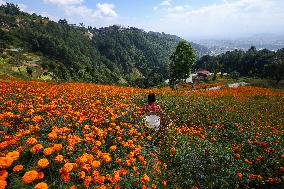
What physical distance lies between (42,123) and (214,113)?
37.1ft

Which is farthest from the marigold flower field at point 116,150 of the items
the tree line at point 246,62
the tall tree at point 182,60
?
the tree line at point 246,62

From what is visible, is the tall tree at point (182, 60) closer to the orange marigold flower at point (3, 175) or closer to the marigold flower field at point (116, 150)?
the marigold flower field at point (116, 150)

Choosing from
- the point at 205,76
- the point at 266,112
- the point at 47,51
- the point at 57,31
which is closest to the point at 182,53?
the point at 266,112

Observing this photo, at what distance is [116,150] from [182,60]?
46.1 metres

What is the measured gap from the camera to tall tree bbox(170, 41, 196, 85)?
52094 mm

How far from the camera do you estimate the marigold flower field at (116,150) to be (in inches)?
230

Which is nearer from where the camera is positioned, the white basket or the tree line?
the white basket

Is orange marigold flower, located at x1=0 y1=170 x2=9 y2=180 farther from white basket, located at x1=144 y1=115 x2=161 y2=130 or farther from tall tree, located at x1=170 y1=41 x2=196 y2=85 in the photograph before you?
tall tree, located at x1=170 y1=41 x2=196 y2=85

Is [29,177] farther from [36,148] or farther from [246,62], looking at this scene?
[246,62]

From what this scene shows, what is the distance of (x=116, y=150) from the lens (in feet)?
27.1

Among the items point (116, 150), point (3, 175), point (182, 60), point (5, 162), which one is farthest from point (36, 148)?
point (182, 60)

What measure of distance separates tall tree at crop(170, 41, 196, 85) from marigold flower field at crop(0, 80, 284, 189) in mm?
37775

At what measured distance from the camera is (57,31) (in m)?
173

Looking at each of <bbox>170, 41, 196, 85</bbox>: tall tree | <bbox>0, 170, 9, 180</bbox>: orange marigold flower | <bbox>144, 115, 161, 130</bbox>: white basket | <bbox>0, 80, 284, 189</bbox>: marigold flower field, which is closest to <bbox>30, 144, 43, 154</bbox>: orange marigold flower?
<bbox>0, 80, 284, 189</bbox>: marigold flower field
